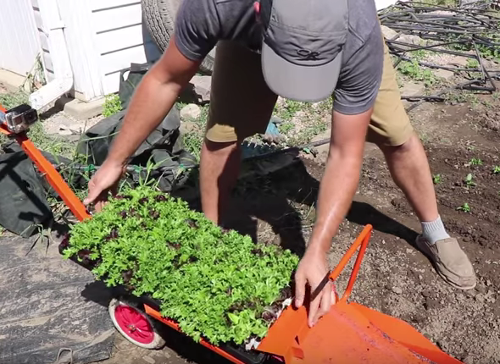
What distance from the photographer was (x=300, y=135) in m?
4.68

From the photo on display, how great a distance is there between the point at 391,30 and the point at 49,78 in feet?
13.5

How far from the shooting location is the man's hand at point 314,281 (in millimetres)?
2062

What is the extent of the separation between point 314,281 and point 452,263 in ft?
4.37

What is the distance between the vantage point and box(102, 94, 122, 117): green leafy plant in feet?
16.2

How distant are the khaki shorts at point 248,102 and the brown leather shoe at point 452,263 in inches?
26.0

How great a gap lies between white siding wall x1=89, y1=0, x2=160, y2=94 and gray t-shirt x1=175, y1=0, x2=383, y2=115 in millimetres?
3003

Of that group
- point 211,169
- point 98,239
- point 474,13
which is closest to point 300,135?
point 211,169

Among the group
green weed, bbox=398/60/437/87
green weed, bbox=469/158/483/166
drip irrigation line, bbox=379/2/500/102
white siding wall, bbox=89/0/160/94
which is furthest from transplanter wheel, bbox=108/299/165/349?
green weed, bbox=398/60/437/87

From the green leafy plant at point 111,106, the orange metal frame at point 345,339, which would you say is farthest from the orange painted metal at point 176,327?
the green leafy plant at point 111,106

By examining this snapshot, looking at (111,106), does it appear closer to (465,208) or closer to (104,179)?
(104,179)

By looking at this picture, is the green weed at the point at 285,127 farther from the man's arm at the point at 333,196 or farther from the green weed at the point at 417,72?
the man's arm at the point at 333,196

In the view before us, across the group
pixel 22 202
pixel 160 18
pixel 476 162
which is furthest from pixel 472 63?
pixel 22 202

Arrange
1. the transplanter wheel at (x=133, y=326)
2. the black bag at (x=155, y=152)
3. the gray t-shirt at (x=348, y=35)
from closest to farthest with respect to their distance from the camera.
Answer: the gray t-shirt at (x=348, y=35)
the transplanter wheel at (x=133, y=326)
the black bag at (x=155, y=152)

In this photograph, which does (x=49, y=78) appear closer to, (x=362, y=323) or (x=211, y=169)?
(x=211, y=169)
